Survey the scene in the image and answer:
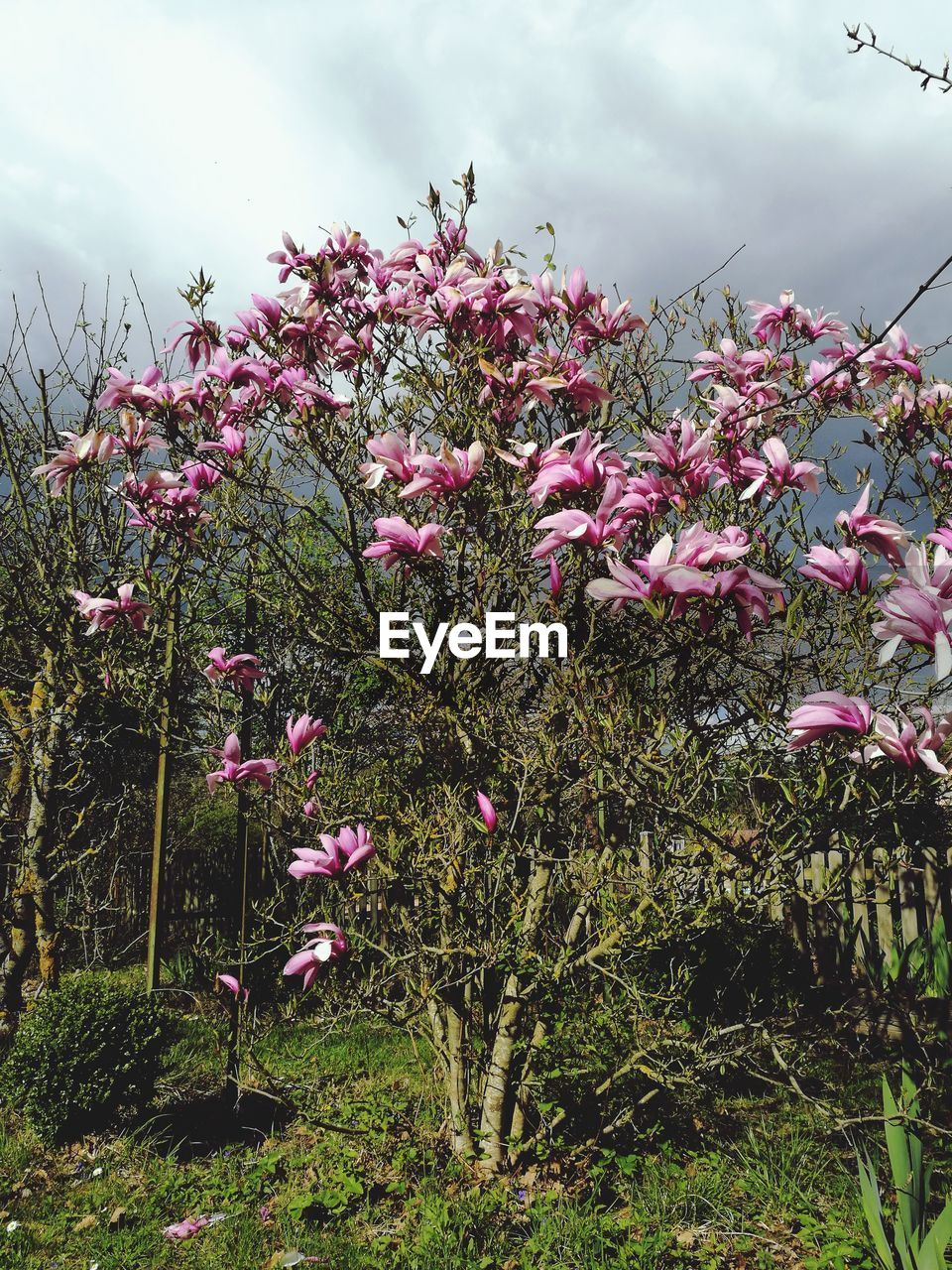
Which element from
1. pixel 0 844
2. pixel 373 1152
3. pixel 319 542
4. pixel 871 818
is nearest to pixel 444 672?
pixel 871 818

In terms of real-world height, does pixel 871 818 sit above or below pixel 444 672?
below

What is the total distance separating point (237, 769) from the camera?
8.84ft

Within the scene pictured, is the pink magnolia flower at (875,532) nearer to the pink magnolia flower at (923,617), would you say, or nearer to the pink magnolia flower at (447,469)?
the pink magnolia flower at (923,617)

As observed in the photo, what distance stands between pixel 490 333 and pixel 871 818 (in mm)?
1697

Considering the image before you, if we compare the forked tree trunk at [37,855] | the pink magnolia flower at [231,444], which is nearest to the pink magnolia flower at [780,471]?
the pink magnolia flower at [231,444]

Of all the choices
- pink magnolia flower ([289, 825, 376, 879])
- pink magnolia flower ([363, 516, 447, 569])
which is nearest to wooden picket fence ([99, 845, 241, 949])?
pink magnolia flower ([289, 825, 376, 879])

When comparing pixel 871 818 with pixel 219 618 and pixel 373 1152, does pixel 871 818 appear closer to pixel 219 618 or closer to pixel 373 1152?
pixel 373 1152

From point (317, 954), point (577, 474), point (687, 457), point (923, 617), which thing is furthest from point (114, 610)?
point (923, 617)

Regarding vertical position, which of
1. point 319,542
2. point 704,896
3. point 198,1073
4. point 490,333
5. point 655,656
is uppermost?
point 319,542

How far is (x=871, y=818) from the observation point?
7.60ft

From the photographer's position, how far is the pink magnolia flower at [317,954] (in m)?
2.43

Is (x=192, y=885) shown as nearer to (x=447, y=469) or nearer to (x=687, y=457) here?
(x=447, y=469)

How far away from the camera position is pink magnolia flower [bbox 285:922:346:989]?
2432 mm

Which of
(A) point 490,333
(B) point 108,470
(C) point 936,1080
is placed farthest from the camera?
(B) point 108,470
